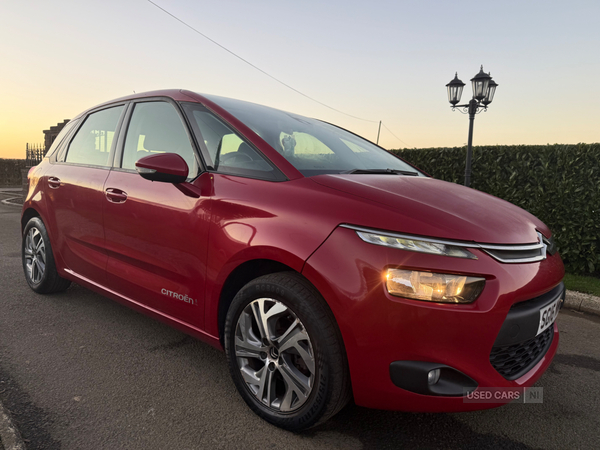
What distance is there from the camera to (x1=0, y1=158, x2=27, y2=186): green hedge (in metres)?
24.1

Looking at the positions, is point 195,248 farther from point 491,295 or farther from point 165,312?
point 491,295

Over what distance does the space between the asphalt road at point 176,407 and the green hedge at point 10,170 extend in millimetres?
25728

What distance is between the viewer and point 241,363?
→ 2152 millimetres

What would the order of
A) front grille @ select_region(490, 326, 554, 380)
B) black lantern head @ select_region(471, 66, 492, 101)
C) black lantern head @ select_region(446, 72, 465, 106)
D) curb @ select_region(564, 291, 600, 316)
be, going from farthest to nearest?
black lantern head @ select_region(446, 72, 465, 106)
black lantern head @ select_region(471, 66, 492, 101)
curb @ select_region(564, 291, 600, 316)
front grille @ select_region(490, 326, 554, 380)

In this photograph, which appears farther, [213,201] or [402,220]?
[213,201]

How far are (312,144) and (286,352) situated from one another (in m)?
1.30

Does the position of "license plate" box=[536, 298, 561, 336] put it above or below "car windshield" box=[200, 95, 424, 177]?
below

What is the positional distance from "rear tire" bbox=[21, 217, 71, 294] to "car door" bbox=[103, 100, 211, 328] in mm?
1124

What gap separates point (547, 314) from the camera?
1.89m

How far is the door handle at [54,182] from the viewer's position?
11.3 ft

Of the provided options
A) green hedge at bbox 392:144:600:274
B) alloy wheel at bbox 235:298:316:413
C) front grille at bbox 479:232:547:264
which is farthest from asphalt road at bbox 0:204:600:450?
green hedge at bbox 392:144:600:274

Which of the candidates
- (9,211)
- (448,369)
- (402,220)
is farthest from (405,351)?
(9,211)

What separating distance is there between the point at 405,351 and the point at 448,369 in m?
0.18

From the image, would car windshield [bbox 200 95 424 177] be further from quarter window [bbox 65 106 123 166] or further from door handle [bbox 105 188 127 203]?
quarter window [bbox 65 106 123 166]
